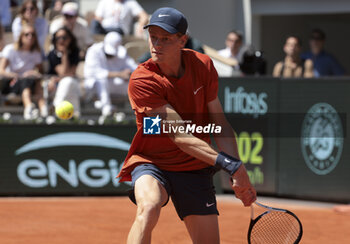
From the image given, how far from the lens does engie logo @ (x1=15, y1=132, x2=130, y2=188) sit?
9891mm

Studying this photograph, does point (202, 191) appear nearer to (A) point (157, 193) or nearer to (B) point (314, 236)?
(A) point (157, 193)

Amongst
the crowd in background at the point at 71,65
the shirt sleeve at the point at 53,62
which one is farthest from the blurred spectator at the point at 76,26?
the shirt sleeve at the point at 53,62

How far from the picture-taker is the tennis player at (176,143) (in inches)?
165

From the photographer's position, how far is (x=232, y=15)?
573 inches

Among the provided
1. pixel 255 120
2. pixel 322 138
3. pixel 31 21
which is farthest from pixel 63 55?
pixel 322 138

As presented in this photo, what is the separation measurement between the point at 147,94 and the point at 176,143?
1.15 ft

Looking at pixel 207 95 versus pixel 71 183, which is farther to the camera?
pixel 71 183

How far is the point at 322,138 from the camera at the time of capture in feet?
29.9

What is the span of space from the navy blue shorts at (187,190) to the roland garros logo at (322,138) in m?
4.76

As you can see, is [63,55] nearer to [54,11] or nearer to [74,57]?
[74,57]

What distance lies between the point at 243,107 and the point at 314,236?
2.90 metres

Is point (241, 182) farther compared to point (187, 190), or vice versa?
point (187, 190)

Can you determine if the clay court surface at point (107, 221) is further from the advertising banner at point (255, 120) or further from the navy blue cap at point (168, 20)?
the navy blue cap at point (168, 20)

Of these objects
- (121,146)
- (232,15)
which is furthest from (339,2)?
(121,146)
